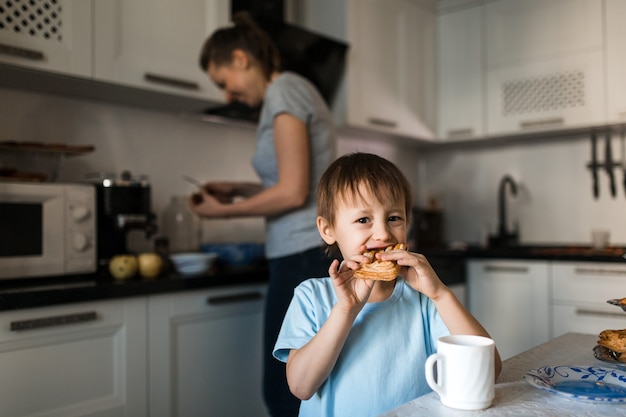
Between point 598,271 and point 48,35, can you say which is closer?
point 48,35

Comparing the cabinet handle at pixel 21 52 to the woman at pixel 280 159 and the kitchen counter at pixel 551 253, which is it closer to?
the woman at pixel 280 159

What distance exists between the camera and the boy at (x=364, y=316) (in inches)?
33.5

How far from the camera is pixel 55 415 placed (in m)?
1.48

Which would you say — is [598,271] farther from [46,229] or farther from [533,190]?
[46,229]

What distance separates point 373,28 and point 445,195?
121cm

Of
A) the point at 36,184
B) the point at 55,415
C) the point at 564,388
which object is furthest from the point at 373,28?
the point at 564,388

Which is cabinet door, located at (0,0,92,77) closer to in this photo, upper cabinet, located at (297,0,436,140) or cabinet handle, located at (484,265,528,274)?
upper cabinet, located at (297,0,436,140)

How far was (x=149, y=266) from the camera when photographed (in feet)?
5.84

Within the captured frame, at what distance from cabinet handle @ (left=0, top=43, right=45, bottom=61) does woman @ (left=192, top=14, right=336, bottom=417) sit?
484 millimetres

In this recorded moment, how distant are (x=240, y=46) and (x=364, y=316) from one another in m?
1.04

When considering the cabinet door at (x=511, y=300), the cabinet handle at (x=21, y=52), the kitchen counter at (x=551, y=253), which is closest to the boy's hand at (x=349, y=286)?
the cabinet handle at (x=21, y=52)

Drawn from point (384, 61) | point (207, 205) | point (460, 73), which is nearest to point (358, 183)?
point (207, 205)

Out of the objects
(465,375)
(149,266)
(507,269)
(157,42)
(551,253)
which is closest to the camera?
(465,375)

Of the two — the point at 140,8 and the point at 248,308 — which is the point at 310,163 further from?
the point at 140,8
